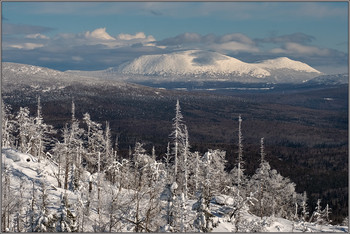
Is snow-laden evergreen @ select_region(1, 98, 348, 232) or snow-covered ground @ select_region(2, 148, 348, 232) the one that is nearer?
snow-laden evergreen @ select_region(1, 98, 348, 232)

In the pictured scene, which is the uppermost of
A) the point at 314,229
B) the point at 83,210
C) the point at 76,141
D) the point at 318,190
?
the point at 76,141

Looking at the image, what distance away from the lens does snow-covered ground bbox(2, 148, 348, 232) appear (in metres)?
50.7

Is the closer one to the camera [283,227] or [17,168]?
[283,227]

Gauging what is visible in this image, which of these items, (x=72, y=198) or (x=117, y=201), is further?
(x=72, y=198)

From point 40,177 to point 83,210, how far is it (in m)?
17.6

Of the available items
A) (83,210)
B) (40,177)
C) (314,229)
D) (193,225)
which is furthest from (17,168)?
(314,229)

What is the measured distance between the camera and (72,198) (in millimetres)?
53750

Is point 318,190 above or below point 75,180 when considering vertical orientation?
below

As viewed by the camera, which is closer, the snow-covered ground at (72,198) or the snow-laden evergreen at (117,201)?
the snow-laden evergreen at (117,201)

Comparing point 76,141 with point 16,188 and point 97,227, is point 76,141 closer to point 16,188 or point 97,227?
point 16,188

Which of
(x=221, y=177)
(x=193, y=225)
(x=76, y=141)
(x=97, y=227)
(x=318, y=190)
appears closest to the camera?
(x=193, y=225)

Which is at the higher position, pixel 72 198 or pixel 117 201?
pixel 117 201

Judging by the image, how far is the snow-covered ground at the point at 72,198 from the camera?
5066 cm

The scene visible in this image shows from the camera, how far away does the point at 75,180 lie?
192 feet
